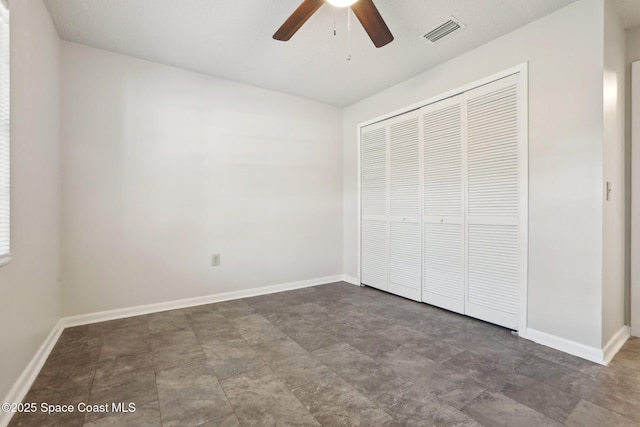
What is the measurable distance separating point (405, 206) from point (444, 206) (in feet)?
1.68

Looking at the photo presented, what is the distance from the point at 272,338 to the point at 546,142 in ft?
8.58

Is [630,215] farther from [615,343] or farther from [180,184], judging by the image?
[180,184]

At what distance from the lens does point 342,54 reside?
9.39 feet

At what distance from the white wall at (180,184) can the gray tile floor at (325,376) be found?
0.57 meters

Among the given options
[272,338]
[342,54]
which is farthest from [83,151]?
[342,54]

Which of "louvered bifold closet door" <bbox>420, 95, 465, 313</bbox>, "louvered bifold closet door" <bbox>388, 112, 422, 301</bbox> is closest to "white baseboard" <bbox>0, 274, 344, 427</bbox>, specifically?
"louvered bifold closet door" <bbox>388, 112, 422, 301</bbox>

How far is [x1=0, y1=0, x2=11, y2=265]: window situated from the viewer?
150 centimetres

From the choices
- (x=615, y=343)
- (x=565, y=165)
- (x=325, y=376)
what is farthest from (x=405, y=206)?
(x=325, y=376)

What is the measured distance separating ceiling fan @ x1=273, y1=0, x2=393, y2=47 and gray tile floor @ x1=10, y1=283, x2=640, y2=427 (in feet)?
7.31

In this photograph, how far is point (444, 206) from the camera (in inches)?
118

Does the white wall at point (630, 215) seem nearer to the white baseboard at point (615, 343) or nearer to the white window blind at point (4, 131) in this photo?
the white baseboard at point (615, 343)

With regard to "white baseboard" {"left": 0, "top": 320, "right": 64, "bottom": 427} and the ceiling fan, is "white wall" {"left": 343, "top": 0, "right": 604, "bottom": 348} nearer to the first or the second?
the ceiling fan

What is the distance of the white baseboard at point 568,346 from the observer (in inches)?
79.7

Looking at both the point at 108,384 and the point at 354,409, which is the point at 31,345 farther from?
the point at 354,409
